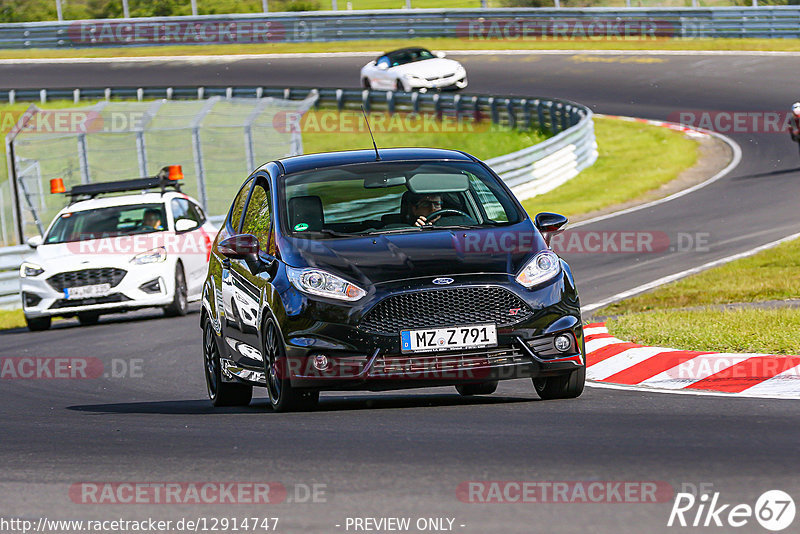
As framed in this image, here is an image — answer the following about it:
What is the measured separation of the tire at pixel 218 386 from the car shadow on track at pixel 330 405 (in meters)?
0.08

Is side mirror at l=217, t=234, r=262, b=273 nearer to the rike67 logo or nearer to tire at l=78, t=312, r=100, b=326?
the rike67 logo

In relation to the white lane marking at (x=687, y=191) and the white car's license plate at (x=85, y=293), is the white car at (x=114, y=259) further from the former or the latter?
the white lane marking at (x=687, y=191)

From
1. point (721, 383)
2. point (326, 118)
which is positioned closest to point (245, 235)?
point (721, 383)

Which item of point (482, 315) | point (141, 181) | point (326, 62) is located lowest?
point (326, 62)

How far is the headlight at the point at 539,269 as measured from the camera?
320 inches

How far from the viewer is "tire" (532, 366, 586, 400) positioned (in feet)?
27.7

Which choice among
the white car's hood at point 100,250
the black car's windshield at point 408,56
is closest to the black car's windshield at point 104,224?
the white car's hood at point 100,250

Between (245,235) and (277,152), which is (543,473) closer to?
(245,235)

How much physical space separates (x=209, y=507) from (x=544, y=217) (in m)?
4.04

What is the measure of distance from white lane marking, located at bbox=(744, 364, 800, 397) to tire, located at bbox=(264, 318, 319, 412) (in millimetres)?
2623

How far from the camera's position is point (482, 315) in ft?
26.1

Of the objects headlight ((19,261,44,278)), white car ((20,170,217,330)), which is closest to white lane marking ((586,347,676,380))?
white car ((20,170,217,330))

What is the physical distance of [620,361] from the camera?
10.3 meters

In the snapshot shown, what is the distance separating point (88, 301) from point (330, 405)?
915cm
